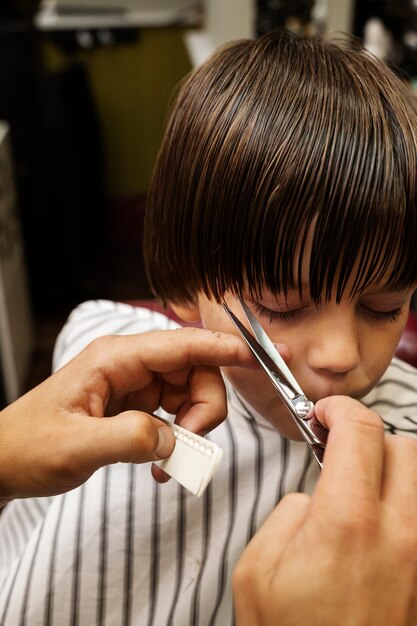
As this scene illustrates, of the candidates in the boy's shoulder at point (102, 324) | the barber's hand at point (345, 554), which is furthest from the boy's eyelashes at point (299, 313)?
the boy's shoulder at point (102, 324)

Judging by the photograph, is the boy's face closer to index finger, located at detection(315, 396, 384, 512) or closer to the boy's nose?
the boy's nose

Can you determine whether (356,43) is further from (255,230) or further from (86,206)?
(86,206)

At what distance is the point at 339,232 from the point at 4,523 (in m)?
0.76

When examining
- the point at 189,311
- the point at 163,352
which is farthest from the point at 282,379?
the point at 189,311

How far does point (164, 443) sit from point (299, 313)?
0.71ft

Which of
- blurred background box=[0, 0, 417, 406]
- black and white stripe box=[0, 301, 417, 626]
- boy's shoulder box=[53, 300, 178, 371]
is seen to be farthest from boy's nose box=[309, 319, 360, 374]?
blurred background box=[0, 0, 417, 406]

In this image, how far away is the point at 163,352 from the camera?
66cm

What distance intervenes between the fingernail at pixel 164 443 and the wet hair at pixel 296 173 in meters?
0.20

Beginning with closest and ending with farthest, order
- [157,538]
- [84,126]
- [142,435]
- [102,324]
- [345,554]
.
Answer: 1. [345,554]
2. [142,435]
3. [157,538]
4. [102,324]
5. [84,126]

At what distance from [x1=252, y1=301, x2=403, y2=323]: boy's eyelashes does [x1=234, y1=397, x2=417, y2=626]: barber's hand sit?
0.71ft

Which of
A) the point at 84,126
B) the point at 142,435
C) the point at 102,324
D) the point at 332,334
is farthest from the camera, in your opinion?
the point at 84,126

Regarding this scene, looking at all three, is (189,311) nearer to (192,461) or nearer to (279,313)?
(279,313)

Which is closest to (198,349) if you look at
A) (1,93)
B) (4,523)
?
(4,523)

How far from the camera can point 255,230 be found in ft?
2.25
